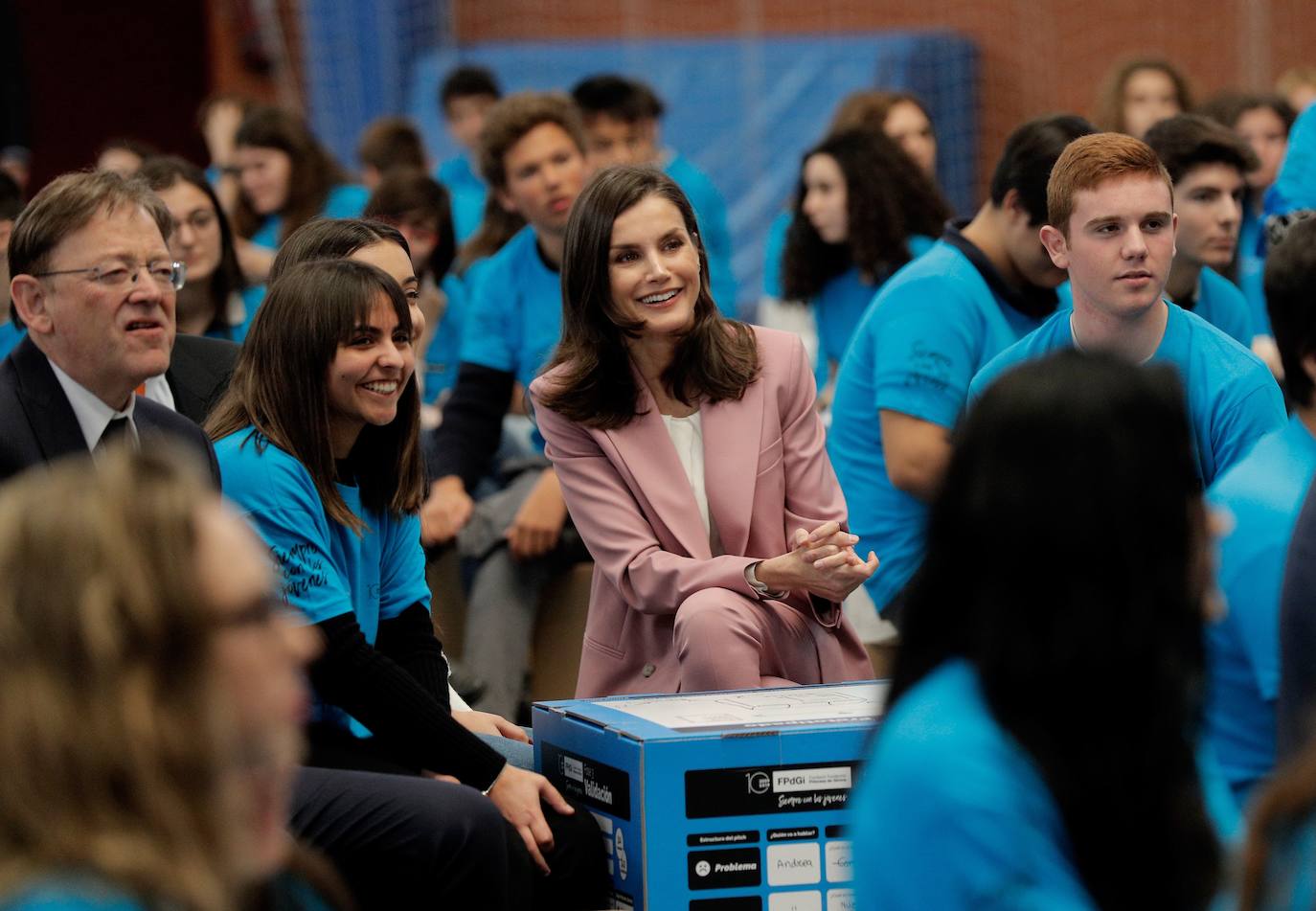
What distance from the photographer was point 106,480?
3.86ft

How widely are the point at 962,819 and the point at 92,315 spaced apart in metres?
1.66

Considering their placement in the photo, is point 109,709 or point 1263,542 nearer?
point 109,709

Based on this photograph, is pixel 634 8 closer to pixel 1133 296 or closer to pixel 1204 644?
pixel 1133 296

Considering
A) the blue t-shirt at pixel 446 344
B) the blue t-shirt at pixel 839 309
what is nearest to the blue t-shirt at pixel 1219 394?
the blue t-shirt at pixel 839 309

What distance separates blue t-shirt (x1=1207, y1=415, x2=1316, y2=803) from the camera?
75.0 inches

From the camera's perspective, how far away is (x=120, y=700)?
1.12 meters

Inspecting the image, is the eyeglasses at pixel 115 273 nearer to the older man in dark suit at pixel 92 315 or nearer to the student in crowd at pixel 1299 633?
the older man in dark suit at pixel 92 315

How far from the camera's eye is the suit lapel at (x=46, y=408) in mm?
2416

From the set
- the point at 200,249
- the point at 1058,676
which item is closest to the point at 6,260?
the point at 200,249

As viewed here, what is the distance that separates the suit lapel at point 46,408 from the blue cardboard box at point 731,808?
83 cm

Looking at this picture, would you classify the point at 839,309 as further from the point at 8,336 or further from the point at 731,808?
the point at 731,808

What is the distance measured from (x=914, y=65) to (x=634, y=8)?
5.70 feet

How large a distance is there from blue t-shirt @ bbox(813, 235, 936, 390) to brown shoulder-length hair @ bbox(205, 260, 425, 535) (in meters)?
2.59

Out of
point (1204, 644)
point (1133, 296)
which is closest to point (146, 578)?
point (1204, 644)
